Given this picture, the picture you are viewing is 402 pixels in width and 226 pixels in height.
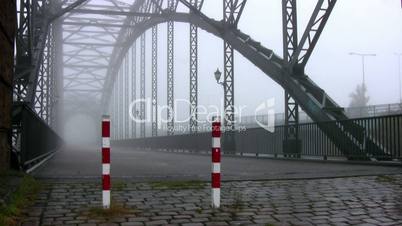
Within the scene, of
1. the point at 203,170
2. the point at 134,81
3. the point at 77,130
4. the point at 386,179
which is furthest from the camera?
the point at 77,130

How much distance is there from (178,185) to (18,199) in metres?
2.33

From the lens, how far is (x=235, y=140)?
20562 mm

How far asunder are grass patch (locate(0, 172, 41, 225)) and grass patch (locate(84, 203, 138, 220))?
63cm

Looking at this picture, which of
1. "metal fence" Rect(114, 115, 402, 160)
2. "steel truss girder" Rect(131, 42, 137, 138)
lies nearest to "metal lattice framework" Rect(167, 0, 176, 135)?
"metal fence" Rect(114, 115, 402, 160)

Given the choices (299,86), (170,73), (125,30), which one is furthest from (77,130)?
(299,86)

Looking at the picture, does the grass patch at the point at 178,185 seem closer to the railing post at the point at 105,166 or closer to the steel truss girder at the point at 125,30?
the railing post at the point at 105,166

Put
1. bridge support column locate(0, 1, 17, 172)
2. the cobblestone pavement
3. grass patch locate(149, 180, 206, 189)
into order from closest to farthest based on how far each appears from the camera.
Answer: the cobblestone pavement < bridge support column locate(0, 1, 17, 172) < grass patch locate(149, 180, 206, 189)

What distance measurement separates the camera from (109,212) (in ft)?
15.1

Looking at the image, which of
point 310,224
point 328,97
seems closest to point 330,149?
point 328,97

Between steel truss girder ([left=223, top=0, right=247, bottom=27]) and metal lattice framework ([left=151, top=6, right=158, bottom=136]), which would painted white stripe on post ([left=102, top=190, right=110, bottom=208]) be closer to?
steel truss girder ([left=223, top=0, right=247, bottom=27])

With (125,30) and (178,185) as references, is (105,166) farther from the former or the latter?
(125,30)

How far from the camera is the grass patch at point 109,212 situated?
4.48 meters

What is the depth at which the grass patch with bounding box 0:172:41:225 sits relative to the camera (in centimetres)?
403

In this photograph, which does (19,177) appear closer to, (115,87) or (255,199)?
(255,199)
